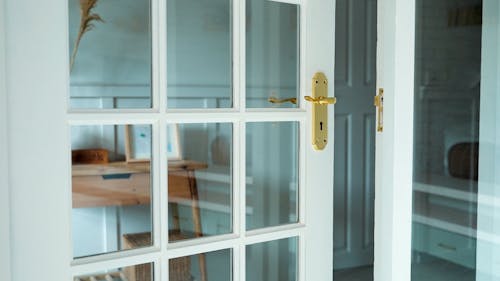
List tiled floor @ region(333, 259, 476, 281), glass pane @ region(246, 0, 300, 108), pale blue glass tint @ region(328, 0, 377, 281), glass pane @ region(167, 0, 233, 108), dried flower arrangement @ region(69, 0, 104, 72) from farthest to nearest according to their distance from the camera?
pale blue glass tint @ region(328, 0, 377, 281) < tiled floor @ region(333, 259, 476, 281) < glass pane @ region(246, 0, 300, 108) < glass pane @ region(167, 0, 233, 108) < dried flower arrangement @ region(69, 0, 104, 72)

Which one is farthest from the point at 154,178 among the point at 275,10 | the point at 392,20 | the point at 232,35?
the point at 392,20

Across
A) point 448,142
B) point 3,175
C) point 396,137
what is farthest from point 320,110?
point 3,175

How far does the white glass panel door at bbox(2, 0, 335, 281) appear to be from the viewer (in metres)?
1.27

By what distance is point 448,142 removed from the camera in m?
1.79

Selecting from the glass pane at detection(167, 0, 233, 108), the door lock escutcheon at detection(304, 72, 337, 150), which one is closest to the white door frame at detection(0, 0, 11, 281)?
the glass pane at detection(167, 0, 233, 108)

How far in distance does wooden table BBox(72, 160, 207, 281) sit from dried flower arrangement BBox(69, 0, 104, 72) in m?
0.26

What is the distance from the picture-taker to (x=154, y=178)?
→ 1.46m

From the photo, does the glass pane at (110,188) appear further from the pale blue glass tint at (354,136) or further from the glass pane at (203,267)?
the pale blue glass tint at (354,136)

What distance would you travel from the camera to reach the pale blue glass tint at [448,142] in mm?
1737

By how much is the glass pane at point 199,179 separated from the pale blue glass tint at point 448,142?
572 millimetres

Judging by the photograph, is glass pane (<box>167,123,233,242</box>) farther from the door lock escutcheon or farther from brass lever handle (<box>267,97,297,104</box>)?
the door lock escutcheon

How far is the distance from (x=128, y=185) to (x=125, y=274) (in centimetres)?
22

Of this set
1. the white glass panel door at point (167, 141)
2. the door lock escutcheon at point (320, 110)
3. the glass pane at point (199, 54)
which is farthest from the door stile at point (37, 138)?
the door lock escutcheon at point (320, 110)

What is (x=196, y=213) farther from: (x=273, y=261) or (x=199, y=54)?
(x=199, y=54)
